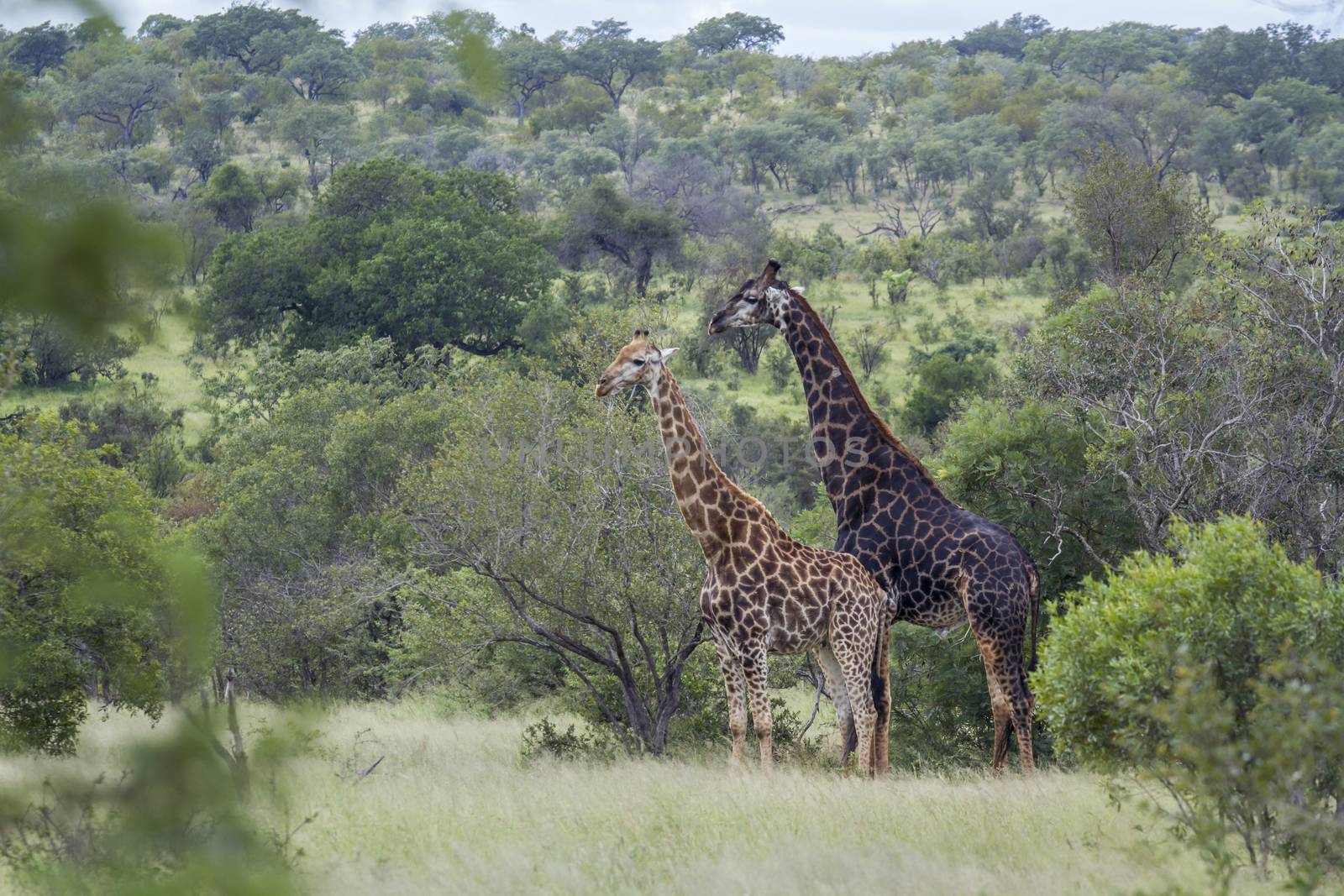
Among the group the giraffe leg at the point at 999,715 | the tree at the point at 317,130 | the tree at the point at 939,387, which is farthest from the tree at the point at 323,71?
the giraffe leg at the point at 999,715

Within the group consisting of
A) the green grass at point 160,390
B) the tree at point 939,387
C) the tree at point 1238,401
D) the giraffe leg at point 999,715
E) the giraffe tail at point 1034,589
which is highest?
the tree at point 1238,401

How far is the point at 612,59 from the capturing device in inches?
3565

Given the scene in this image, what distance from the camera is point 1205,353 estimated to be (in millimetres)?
14195

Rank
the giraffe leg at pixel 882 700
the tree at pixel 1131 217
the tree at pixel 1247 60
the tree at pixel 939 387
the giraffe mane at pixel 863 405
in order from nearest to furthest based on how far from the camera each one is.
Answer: the giraffe leg at pixel 882 700, the giraffe mane at pixel 863 405, the tree at pixel 939 387, the tree at pixel 1131 217, the tree at pixel 1247 60

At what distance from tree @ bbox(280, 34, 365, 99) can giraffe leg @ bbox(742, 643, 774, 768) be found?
44687mm

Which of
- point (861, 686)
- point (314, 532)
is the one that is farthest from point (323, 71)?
point (861, 686)

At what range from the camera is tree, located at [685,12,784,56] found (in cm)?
11050

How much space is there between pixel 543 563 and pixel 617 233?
35343mm

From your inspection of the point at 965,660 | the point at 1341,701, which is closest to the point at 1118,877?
the point at 1341,701

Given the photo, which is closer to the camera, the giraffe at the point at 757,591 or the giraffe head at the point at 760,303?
the giraffe at the point at 757,591

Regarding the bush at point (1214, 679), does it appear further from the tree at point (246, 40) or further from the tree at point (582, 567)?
the tree at point (246, 40)

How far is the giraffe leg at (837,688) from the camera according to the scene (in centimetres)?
1033

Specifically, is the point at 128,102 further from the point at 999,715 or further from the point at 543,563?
the point at 999,715

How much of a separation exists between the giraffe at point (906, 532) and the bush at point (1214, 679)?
2.55 m
